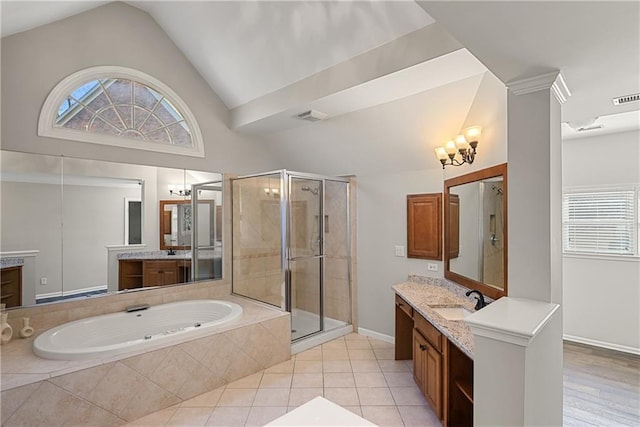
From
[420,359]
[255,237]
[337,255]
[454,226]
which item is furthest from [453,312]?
[255,237]

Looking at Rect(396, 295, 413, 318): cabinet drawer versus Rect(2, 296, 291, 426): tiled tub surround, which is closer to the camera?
Rect(2, 296, 291, 426): tiled tub surround

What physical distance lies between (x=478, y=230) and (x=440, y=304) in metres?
0.72

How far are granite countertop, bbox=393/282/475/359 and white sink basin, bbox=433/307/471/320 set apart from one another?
0.10ft

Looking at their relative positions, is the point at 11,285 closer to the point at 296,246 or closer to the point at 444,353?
the point at 296,246

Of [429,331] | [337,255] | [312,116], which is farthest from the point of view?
[337,255]

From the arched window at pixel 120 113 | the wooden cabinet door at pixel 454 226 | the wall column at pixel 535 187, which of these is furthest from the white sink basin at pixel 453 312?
the arched window at pixel 120 113

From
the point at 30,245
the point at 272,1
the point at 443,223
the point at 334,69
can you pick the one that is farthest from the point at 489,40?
the point at 30,245

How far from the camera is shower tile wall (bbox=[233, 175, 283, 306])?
157 inches

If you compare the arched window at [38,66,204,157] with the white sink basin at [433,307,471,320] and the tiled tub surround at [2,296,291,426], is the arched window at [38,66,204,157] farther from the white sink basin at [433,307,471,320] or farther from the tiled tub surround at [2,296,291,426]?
the white sink basin at [433,307,471,320]

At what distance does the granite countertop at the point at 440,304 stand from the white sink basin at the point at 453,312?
30mm

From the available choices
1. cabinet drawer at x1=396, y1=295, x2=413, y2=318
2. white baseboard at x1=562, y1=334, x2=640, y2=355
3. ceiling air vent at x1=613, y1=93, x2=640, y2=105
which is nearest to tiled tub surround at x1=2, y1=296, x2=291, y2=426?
cabinet drawer at x1=396, y1=295, x2=413, y2=318

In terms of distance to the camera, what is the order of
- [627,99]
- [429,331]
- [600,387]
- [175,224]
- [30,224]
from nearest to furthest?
[627,99]
[429,331]
[30,224]
[600,387]
[175,224]

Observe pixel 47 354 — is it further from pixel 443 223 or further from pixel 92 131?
pixel 443 223

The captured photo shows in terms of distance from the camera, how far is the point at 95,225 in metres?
3.16
